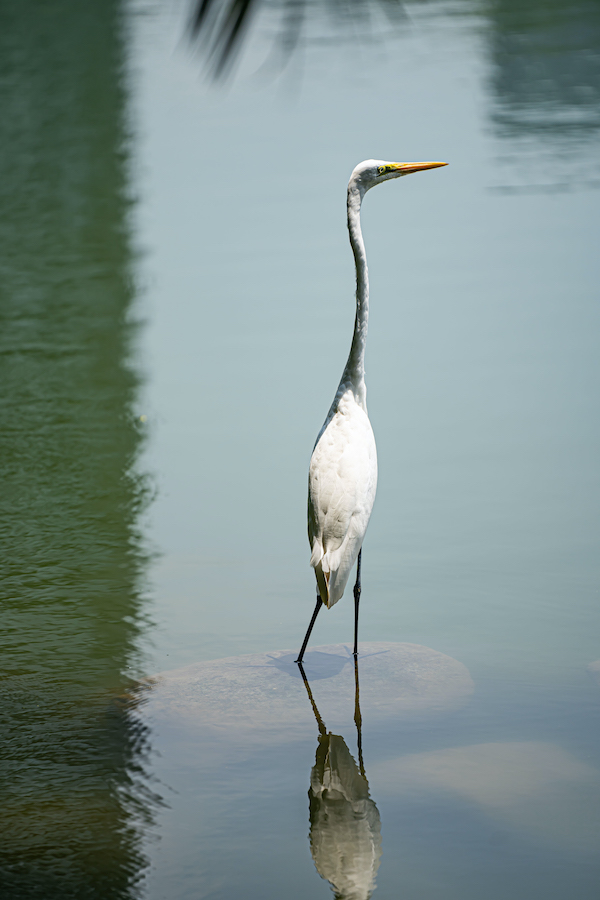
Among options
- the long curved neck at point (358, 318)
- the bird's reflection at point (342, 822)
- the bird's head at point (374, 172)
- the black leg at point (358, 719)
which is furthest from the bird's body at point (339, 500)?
the bird's head at point (374, 172)

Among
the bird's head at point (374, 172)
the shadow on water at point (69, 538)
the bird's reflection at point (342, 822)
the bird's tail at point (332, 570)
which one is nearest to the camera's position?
the bird's reflection at point (342, 822)

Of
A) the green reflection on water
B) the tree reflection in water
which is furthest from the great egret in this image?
the green reflection on water

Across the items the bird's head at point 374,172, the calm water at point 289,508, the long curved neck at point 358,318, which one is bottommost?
the calm water at point 289,508

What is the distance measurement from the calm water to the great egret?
384 millimetres

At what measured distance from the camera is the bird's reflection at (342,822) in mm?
2264

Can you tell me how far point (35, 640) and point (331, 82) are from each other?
1429cm

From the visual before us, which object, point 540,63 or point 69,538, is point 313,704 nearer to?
point 69,538

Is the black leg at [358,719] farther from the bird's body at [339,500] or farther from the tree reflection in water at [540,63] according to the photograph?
the tree reflection in water at [540,63]

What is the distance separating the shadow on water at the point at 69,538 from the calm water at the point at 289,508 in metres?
0.02

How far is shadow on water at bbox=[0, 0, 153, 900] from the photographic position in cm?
245

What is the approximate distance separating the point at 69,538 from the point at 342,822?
2441 mm

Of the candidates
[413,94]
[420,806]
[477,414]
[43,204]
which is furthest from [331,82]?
[420,806]

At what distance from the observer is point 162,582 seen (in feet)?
13.4

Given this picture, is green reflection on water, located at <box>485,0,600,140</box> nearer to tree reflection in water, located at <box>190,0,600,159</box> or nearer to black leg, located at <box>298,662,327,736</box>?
tree reflection in water, located at <box>190,0,600,159</box>
